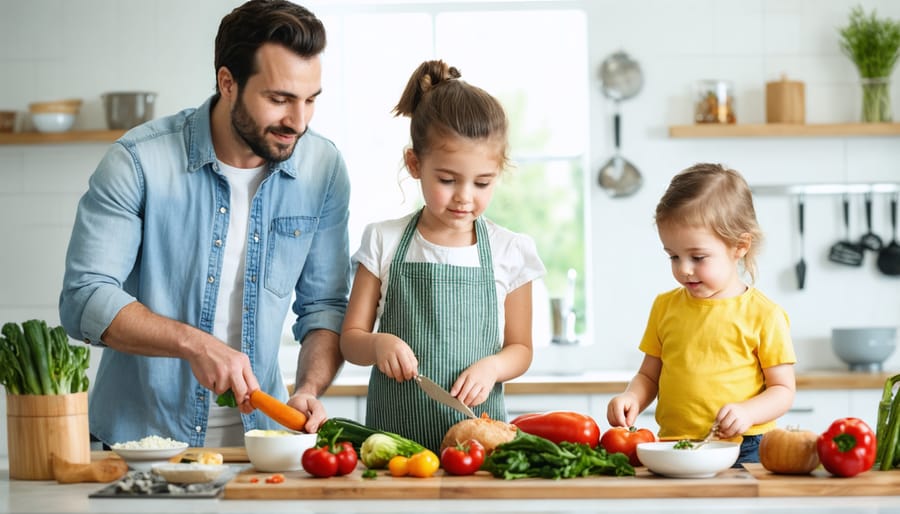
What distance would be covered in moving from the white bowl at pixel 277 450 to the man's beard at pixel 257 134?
A: 683 mm

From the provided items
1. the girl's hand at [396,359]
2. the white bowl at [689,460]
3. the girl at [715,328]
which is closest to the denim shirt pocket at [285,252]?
the girl's hand at [396,359]

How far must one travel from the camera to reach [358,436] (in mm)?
2039

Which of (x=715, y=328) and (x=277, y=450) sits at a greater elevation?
(x=715, y=328)

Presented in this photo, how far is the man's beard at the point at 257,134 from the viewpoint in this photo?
227 cm

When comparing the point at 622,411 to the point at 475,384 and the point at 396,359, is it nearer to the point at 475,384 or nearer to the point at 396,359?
the point at 475,384

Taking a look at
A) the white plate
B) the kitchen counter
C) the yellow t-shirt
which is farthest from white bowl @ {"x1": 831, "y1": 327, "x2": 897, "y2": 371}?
the white plate

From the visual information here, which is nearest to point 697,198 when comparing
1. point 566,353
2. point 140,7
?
point 566,353

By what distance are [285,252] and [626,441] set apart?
94cm

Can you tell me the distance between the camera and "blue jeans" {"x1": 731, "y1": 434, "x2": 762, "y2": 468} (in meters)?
2.17

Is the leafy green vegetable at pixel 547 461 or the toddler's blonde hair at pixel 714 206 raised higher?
the toddler's blonde hair at pixel 714 206

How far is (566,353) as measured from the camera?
4.59 m

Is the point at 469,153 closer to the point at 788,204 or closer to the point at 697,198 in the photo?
the point at 697,198

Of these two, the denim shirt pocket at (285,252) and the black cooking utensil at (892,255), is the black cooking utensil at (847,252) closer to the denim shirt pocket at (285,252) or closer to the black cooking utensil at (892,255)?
the black cooking utensil at (892,255)

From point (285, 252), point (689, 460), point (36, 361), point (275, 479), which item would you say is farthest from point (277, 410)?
point (689, 460)
